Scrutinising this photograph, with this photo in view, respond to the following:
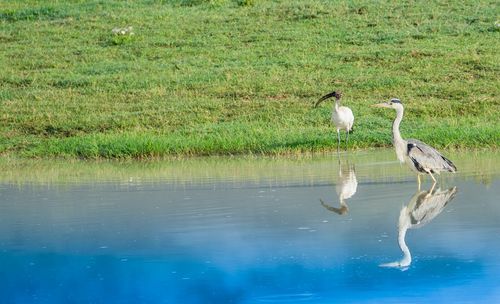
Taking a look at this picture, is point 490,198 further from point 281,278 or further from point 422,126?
point 422,126

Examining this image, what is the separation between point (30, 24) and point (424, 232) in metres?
20.1

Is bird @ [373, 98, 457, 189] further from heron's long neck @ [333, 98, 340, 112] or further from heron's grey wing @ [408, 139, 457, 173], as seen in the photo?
Result: heron's long neck @ [333, 98, 340, 112]

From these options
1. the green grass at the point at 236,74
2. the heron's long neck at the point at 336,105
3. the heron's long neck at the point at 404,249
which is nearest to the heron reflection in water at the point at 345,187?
the heron's long neck at the point at 404,249

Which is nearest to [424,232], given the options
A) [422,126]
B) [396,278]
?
[396,278]

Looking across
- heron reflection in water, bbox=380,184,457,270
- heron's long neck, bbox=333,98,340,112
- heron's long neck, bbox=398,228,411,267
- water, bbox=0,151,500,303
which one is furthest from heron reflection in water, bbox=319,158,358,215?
heron's long neck, bbox=333,98,340,112

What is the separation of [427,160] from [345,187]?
0.89 m

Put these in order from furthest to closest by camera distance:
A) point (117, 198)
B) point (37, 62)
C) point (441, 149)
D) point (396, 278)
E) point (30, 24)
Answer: point (30, 24)
point (37, 62)
point (441, 149)
point (117, 198)
point (396, 278)

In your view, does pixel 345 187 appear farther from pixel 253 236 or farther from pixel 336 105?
pixel 336 105

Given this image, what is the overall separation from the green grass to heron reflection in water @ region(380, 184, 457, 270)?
4438 millimetres

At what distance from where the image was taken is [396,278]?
8188 mm

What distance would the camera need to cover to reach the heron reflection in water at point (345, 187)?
11.4 m

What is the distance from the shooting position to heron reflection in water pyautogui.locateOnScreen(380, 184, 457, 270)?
8.94m

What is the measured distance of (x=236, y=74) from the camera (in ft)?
75.6

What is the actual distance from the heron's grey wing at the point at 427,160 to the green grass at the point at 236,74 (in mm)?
3668
